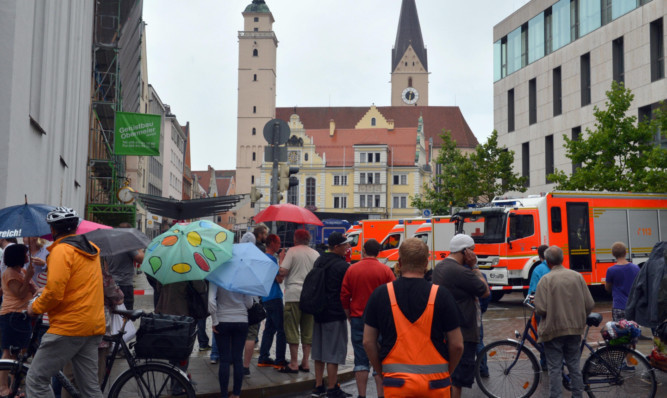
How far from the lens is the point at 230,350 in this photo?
24.2ft

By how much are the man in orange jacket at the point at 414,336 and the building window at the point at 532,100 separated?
37742mm

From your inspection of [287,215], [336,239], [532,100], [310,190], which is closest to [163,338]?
[336,239]

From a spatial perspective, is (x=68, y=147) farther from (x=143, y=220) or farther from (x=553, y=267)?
(x=143, y=220)

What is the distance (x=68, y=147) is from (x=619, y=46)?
84.2 feet

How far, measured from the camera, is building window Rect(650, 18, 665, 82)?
1201 inches

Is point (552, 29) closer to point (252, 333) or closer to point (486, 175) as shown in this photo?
point (486, 175)

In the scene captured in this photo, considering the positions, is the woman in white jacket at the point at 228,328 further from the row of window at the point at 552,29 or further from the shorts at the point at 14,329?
the row of window at the point at 552,29

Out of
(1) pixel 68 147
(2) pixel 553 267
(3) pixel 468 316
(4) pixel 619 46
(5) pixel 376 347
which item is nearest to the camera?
(5) pixel 376 347

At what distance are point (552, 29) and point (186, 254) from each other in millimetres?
35665

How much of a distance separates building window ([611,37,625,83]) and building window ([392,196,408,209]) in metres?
65.6

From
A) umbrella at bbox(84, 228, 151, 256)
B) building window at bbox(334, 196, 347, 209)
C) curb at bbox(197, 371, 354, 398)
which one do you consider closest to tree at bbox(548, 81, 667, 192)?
curb at bbox(197, 371, 354, 398)

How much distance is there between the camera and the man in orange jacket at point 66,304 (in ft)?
17.6

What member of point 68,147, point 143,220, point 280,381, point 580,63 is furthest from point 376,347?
point 143,220

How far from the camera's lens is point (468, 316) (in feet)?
23.1
